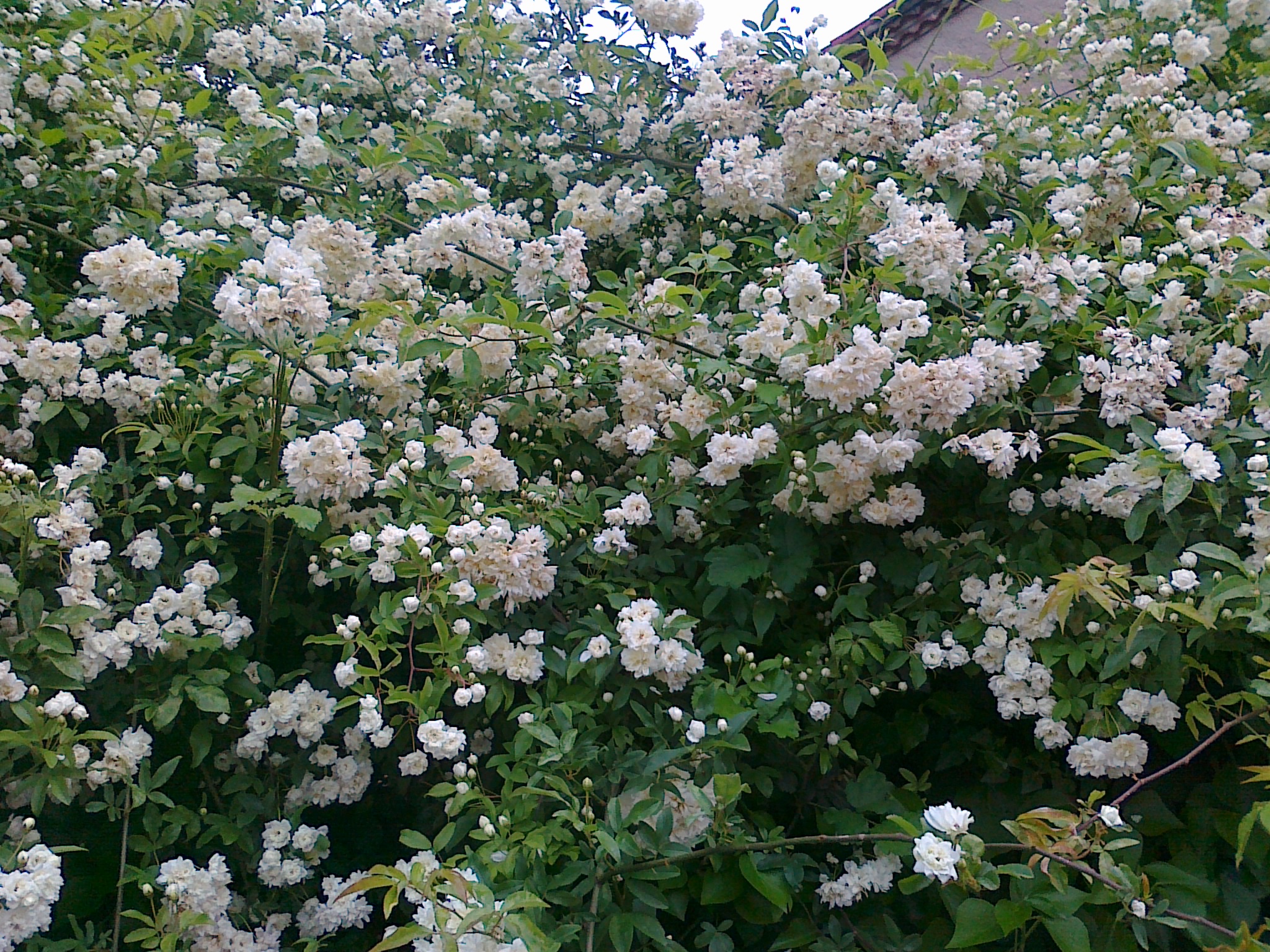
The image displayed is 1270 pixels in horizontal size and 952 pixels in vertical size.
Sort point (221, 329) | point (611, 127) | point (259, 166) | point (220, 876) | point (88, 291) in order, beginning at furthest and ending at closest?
1. point (611, 127)
2. point (259, 166)
3. point (88, 291)
4. point (221, 329)
5. point (220, 876)

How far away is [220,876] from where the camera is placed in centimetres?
175

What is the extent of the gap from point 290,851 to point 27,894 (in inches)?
19.8

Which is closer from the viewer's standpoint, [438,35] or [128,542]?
[128,542]

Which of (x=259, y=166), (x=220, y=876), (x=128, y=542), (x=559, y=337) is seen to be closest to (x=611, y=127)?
(x=259, y=166)

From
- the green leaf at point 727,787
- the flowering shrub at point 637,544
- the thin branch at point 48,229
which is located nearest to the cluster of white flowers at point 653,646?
the flowering shrub at point 637,544

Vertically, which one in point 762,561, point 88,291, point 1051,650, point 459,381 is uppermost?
point 88,291

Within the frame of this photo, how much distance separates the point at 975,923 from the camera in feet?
4.70

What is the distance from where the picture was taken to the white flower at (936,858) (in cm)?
128

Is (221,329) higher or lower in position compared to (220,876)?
higher

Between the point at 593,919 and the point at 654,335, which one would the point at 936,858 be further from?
the point at 654,335

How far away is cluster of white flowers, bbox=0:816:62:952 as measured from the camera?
147cm

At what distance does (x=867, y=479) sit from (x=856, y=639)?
13.3 inches

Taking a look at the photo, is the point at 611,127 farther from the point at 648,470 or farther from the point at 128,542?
the point at 128,542

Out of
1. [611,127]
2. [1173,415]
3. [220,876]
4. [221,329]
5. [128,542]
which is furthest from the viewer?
[611,127]
